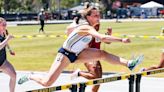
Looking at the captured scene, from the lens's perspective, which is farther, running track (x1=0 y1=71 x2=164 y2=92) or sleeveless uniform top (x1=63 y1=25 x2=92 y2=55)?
running track (x1=0 y1=71 x2=164 y2=92)

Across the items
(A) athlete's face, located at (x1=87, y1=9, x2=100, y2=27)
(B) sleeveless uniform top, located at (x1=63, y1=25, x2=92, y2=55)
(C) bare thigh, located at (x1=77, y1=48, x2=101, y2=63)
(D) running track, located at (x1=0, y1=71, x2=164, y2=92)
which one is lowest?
(D) running track, located at (x1=0, y1=71, x2=164, y2=92)

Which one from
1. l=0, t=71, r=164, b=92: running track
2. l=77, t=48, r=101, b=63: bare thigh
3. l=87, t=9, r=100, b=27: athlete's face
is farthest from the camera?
l=0, t=71, r=164, b=92: running track

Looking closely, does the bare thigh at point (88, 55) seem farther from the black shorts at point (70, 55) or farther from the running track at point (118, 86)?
the running track at point (118, 86)

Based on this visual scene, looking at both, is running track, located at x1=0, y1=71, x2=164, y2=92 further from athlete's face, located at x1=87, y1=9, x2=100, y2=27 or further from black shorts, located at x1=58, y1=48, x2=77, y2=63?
athlete's face, located at x1=87, y1=9, x2=100, y2=27

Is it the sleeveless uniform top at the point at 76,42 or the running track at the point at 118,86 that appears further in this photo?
the running track at the point at 118,86

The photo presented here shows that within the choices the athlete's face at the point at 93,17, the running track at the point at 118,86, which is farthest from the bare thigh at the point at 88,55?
the running track at the point at 118,86

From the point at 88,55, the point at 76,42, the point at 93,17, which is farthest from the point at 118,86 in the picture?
the point at 93,17

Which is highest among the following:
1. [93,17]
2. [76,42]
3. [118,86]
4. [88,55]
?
[93,17]

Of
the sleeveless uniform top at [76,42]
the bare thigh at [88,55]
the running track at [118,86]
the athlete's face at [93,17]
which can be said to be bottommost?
the running track at [118,86]

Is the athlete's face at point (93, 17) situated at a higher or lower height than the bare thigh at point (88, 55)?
higher

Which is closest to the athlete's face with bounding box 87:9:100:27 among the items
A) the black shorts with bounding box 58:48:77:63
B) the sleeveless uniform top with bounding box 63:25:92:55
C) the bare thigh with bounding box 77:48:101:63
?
the sleeveless uniform top with bounding box 63:25:92:55

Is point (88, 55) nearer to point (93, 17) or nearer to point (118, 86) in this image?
point (93, 17)

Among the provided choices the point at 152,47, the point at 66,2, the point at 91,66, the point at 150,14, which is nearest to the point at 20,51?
the point at 152,47

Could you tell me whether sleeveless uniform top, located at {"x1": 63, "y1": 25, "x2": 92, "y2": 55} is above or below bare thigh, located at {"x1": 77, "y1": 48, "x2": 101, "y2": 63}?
above
